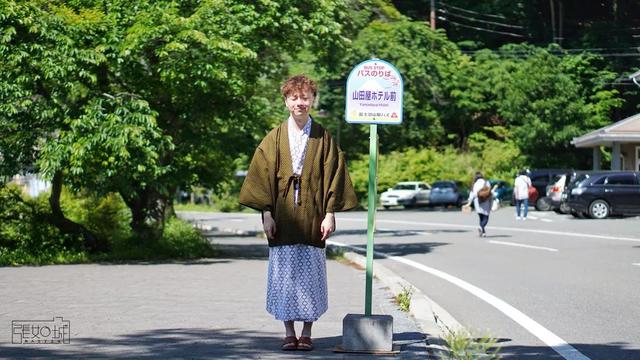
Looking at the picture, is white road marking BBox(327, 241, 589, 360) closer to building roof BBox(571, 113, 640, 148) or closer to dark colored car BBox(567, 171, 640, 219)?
dark colored car BBox(567, 171, 640, 219)

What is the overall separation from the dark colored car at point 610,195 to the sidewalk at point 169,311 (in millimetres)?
19843

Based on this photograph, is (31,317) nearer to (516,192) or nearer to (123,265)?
(123,265)

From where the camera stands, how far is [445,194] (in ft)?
172

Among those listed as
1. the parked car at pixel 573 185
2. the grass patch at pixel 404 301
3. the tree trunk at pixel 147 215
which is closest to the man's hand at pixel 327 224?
the grass patch at pixel 404 301

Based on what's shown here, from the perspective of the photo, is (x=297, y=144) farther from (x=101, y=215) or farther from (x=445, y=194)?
(x=445, y=194)

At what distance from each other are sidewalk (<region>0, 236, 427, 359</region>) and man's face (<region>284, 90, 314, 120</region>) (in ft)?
5.45

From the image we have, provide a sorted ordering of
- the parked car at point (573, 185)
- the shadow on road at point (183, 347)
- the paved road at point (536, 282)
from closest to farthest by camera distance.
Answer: the shadow on road at point (183, 347)
the paved road at point (536, 282)
the parked car at point (573, 185)

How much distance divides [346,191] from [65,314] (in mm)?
3440

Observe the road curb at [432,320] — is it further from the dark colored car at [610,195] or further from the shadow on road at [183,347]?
the dark colored car at [610,195]

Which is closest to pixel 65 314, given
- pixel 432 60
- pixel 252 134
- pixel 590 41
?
pixel 252 134

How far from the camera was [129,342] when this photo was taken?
25.2 feet

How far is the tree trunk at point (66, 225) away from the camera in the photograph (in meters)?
17.4

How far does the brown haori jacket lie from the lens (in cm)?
726

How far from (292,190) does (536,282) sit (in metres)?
6.66
